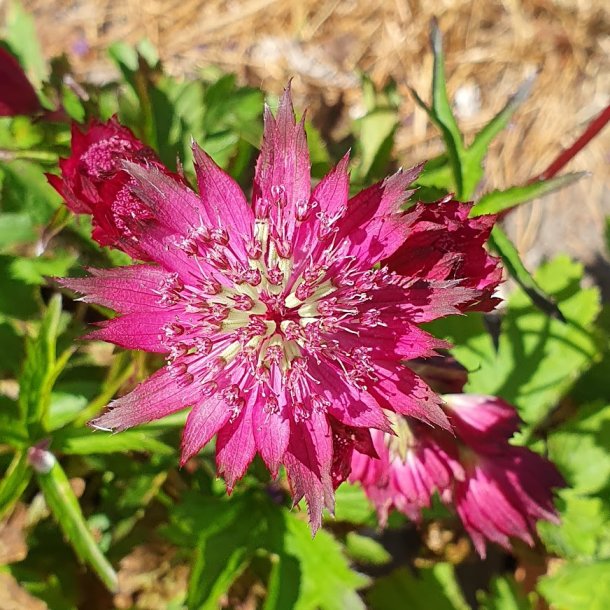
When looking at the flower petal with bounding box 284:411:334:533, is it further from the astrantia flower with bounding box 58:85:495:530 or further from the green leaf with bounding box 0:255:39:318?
the green leaf with bounding box 0:255:39:318

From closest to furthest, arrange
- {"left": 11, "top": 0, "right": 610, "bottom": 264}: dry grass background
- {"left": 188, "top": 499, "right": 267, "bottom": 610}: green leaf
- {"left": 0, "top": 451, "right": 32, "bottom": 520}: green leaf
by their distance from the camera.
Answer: {"left": 0, "top": 451, "right": 32, "bottom": 520}: green leaf → {"left": 188, "top": 499, "right": 267, "bottom": 610}: green leaf → {"left": 11, "top": 0, "right": 610, "bottom": 264}: dry grass background

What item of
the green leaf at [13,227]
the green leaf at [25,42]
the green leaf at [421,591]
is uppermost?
the green leaf at [25,42]

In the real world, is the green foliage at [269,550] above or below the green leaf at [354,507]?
below

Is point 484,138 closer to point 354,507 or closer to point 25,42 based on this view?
point 354,507

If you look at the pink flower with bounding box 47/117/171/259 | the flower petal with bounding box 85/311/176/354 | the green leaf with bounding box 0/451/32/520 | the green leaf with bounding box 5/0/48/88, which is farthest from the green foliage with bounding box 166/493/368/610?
the green leaf with bounding box 5/0/48/88

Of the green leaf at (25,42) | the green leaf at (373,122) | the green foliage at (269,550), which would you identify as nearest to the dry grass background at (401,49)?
the green leaf at (25,42)

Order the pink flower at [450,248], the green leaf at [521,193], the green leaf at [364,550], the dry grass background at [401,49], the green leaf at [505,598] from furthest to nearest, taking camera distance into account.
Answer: the dry grass background at [401,49] < the green leaf at [505,598] < the green leaf at [364,550] < the green leaf at [521,193] < the pink flower at [450,248]

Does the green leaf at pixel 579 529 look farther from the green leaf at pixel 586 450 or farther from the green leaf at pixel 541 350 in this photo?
the green leaf at pixel 541 350
